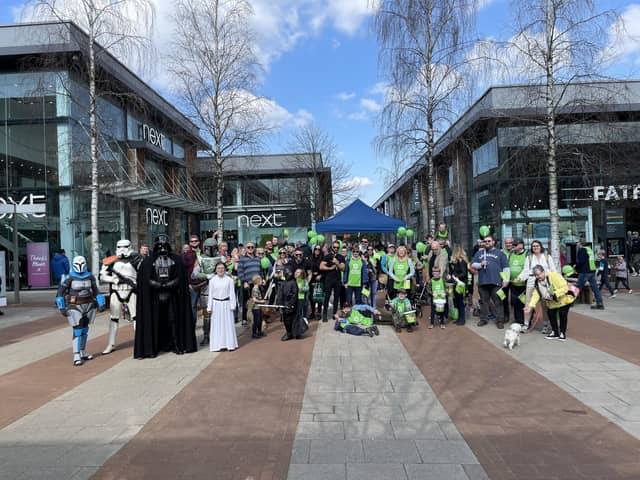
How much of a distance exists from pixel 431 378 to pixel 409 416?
1429mm

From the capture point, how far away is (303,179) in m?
32.4

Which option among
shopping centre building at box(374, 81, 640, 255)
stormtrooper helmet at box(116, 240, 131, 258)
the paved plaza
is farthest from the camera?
shopping centre building at box(374, 81, 640, 255)

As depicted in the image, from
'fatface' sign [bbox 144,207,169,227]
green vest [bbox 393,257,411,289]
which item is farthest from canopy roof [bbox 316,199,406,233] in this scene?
'fatface' sign [bbox 144,207,169,227]

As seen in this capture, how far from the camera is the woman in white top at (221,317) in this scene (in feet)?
25.1

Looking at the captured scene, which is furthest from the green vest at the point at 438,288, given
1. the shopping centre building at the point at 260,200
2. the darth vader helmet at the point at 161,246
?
the shopping centre building at the point at 260,200

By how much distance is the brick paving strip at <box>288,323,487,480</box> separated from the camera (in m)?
3.43

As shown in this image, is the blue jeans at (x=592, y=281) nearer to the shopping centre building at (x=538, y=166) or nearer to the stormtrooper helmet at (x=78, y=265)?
the shopping centre building at (x=538, y=166)

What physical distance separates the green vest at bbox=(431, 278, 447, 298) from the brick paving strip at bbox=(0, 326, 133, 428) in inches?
227

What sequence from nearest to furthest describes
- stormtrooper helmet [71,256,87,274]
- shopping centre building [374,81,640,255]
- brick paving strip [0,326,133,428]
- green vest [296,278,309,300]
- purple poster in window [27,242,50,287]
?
1. brick paving strip [0,326,133,428]
2. stormtrooper helmet [71,256,87,274]
3. green vest [296,278,309,300]
4. shopping centre building [374,81,640,255]
5. purple poster in window [27,242,50,287]

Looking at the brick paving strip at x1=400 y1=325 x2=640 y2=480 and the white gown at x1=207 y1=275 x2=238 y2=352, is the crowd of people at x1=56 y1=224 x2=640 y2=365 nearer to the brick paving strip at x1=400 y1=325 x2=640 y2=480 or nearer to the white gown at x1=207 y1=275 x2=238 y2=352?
the white gown at x1=207 y1=275 x2=238 y2=352

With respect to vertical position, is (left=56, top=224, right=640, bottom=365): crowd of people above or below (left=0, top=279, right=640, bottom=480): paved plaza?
above

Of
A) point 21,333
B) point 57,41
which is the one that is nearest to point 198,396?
point 21,333

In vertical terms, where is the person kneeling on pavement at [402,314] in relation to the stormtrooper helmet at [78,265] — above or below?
below

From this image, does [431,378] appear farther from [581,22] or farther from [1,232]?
[1,232]
